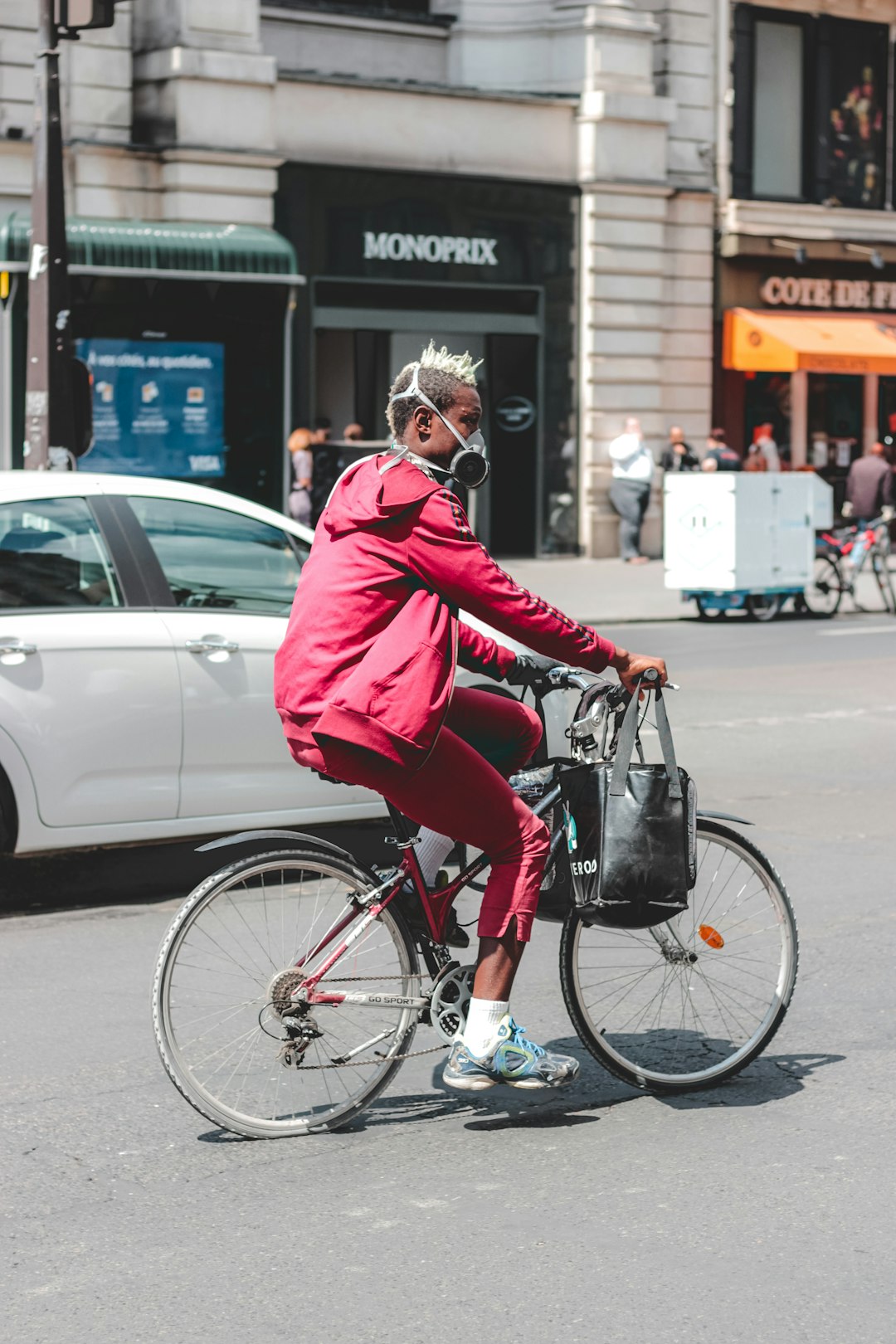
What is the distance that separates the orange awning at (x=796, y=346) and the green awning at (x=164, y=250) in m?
8.24

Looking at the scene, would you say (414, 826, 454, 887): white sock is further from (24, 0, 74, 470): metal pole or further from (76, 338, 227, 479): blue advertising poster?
(76, 338, 227, 479): blue advertising poster

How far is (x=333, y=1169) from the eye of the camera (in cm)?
430

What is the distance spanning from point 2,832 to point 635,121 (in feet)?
68.0

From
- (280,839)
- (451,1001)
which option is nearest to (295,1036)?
(451,1001)

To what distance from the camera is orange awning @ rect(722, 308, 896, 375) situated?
2720 centimetres

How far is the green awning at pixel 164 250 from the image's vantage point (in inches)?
756

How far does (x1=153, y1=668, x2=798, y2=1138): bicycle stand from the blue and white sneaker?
0.08 metres

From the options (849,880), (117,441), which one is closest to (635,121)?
(117,441)

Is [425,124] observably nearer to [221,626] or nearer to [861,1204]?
[221,626]

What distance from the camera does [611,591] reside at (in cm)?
2148

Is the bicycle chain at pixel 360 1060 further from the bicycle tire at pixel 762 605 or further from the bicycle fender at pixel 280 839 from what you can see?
the bicycle tire at pixel 762 605

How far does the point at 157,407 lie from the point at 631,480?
6811 mm

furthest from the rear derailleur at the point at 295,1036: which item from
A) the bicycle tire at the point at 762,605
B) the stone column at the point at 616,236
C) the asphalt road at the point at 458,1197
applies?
the stone column at the point at 616,236

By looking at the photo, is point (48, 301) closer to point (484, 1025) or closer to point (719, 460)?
point (484, 1025)
